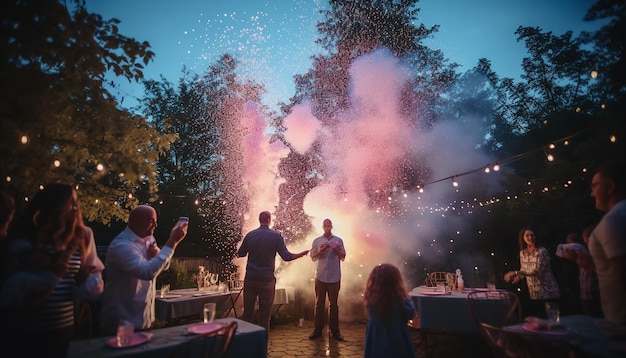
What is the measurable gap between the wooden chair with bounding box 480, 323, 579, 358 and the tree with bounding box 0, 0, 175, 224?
159 inches

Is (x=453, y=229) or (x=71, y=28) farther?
(x=453, y=229)

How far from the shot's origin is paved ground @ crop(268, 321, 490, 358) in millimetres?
5910

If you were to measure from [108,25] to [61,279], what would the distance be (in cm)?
281

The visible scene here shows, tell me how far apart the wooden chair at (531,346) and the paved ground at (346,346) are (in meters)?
3.03

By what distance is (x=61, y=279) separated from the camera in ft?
7.88

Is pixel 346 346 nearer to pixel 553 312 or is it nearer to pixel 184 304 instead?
pixel 184 304

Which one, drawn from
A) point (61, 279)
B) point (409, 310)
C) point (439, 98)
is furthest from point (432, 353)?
point (439, 98)

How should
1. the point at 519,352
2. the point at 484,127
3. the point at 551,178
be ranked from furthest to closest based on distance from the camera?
1. the point at 484,127
2. the point at 551,178
3. the point at 519,352

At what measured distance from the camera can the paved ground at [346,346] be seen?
233 inches

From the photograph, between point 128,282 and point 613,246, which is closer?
point 613,246

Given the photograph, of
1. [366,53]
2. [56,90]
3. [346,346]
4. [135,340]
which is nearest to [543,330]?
[135,340]

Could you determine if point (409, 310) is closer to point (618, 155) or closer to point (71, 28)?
point (71, 28)

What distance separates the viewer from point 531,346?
291cm

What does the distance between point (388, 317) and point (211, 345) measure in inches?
72.4
